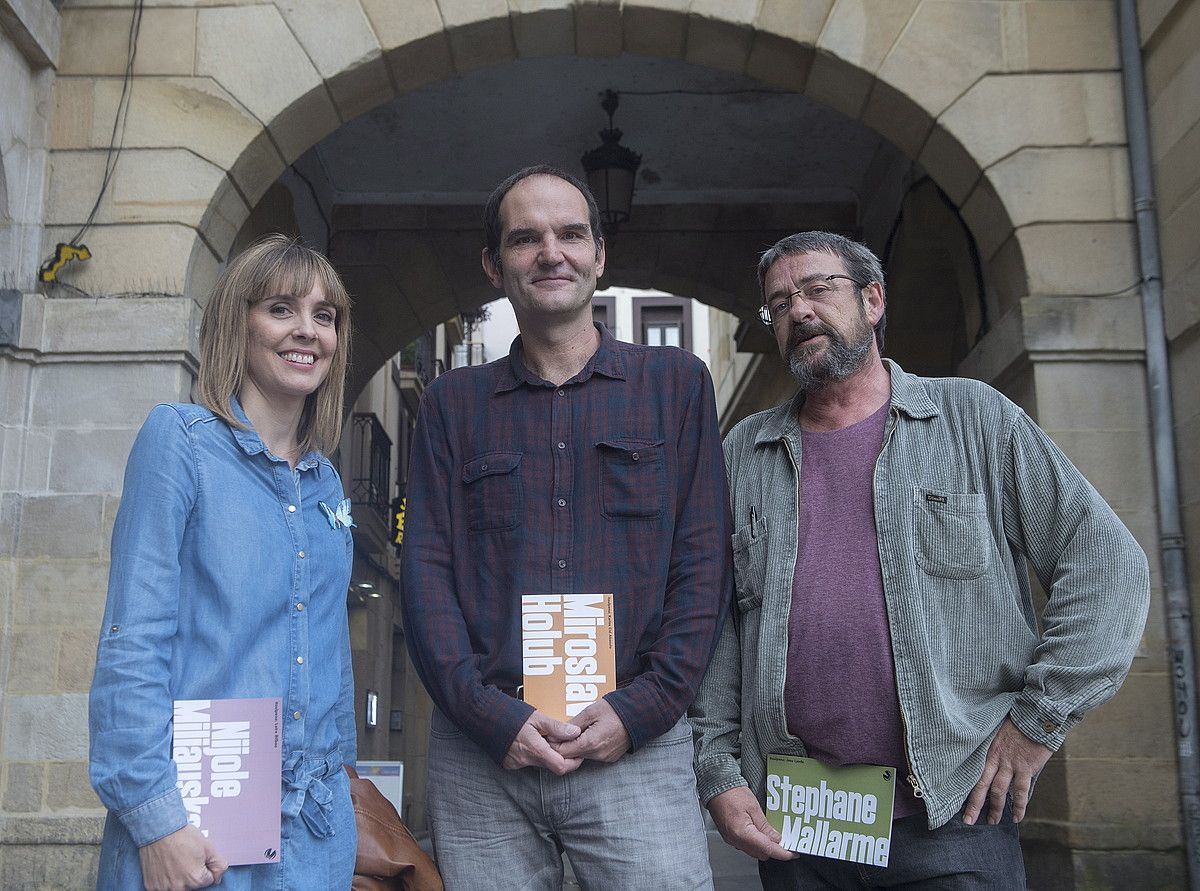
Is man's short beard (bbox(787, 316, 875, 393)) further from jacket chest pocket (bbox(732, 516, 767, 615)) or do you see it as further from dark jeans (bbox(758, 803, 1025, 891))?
dark jeans (bbox(758, 803, 1025, 891))

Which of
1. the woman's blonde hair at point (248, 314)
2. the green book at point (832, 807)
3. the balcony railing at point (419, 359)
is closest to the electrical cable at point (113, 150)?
the woman's blonde hair at point (248, 314)

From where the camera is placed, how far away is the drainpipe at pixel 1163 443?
4.97m

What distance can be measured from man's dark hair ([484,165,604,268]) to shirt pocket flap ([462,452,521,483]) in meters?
0.44

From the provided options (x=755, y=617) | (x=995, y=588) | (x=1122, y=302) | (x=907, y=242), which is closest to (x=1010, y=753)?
(x=995, y=588)

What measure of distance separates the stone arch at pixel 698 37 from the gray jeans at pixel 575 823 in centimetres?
379

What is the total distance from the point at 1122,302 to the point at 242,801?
15.0 feet

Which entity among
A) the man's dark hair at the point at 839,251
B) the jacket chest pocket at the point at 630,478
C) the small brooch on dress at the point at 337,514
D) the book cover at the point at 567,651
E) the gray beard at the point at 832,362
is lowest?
the book cover at the point at 567,651

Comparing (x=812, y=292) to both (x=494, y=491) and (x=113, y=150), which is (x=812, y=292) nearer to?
(x=494, y=491)

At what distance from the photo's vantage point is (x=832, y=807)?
92.0 inches

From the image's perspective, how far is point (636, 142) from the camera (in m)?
9.19

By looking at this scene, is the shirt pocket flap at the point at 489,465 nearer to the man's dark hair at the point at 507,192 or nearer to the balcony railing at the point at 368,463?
the man's dark hair at the point at 507,192

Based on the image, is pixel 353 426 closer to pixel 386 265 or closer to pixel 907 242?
pixel 386 265

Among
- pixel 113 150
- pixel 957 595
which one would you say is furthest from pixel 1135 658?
pixel 113 150

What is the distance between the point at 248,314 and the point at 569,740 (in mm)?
999
